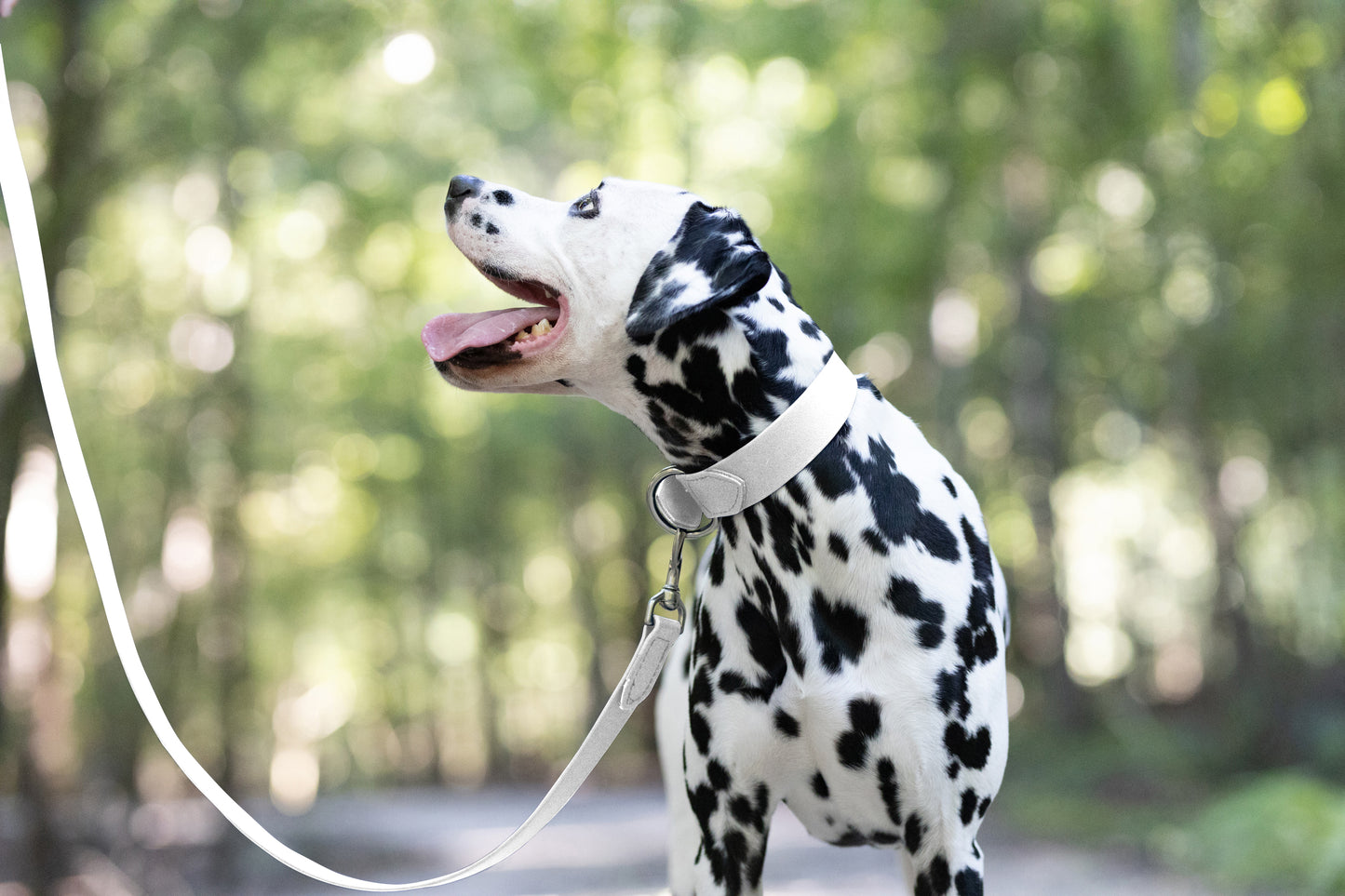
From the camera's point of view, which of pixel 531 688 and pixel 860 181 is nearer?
pixel 860 181

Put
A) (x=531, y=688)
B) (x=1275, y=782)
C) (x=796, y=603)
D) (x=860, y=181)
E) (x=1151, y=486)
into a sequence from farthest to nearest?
1. (x=531, y=688)
2. (x=1151, y=486)
3. (x=860, y=181)
4. (x=1275, y=782)
5. (x=796, y=603)

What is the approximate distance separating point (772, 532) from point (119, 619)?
1.43m

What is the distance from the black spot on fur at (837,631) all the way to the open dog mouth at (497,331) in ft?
2.83

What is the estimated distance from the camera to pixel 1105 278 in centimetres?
1461

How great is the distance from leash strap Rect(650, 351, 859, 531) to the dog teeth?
0.46 meters

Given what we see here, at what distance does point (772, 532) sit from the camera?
257 centimetres

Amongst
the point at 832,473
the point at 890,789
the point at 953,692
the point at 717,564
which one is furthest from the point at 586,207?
the point at 890,789

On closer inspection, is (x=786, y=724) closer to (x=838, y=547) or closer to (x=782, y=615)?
(x=782, y=615)

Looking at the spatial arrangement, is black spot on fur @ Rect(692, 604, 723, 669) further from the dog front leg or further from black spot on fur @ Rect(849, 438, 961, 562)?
black spot on fur @ Rect(849, 438, 961, 562)

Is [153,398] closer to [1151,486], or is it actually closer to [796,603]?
[796,603]

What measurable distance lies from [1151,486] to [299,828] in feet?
61.2

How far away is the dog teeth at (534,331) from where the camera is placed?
2482 mm

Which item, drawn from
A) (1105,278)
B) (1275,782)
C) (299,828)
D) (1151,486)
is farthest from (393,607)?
(1275,782)

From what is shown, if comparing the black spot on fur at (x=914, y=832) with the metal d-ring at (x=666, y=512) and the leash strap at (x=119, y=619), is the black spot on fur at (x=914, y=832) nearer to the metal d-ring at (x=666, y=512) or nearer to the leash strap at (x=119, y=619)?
the leash strap at (x=119, y=619)
